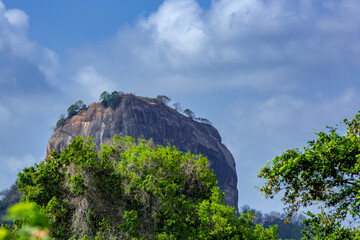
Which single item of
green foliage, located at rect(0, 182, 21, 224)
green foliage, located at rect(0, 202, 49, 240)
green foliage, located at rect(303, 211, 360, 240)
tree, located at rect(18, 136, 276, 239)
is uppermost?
green foliage, located at rect(0, 182, 21, 224)

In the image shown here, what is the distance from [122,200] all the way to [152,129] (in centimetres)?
8831

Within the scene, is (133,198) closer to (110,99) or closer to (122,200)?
(122,200)

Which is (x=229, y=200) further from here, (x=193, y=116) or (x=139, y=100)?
(x=139, y=100)

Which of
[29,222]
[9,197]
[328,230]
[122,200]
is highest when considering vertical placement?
[9,197]

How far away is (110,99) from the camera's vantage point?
341 feet

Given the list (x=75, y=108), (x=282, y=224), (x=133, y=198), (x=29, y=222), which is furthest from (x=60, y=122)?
(x=29, y=222)

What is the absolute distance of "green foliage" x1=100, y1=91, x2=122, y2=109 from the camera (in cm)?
10338

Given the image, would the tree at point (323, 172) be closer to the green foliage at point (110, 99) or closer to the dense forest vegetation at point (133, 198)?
the dense forest vegetation at point (133, 198)

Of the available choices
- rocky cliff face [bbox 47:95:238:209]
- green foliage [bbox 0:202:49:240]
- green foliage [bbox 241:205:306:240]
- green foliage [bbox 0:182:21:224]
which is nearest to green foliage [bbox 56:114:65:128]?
rocky cliff face [bbox 47:95:238:209]

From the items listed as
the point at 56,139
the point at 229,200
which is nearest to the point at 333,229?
the point at 56,139

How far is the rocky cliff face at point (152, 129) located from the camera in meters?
99.6

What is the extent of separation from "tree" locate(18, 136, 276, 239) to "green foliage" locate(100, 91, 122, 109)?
83458mm

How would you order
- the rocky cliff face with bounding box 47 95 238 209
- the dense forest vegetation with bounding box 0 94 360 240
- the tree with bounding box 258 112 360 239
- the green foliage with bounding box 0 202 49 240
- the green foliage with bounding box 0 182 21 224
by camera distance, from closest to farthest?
1. the green foliage with bounding box 0 202 49 240
2. the tree with bounding box 258 112 360 239
3. the dense forest vegetation with bounding box 0 94 360 240
4. the green foliage with bounding box 0 182 21 224
5. the rocky cliff face with bounding box 47 95 238 209

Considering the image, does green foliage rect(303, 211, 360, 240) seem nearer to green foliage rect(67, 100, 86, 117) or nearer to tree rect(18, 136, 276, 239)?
tree rect(18, 136, 276, 239)
